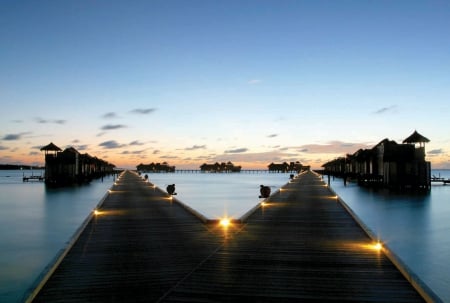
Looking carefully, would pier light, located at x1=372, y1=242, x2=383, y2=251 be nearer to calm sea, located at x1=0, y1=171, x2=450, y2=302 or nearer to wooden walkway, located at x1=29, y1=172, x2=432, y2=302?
wooden walkway, located at x1=29, y1=172, x2=432, y2=302

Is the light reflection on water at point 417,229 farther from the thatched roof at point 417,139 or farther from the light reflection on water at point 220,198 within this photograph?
the light reflection on water at point 220,198

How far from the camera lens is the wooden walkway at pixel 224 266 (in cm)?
820

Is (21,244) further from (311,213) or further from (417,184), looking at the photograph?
(417,184)

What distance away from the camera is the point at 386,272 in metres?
9.77

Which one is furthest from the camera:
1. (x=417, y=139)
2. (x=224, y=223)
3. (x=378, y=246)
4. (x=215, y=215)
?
(x=417, y=139)

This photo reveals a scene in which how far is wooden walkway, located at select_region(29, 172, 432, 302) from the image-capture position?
8.20 m

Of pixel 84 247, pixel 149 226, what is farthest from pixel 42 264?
pixel 84 247

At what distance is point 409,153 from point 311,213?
30.8 meters

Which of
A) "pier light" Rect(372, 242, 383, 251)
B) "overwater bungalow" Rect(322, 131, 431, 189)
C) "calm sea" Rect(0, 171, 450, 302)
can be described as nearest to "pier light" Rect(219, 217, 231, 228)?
"pier light" Rect(372, 242, 383, 251)

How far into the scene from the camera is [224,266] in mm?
10242

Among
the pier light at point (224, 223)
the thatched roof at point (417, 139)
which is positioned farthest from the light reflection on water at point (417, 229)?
the pier light at point (224, 223)

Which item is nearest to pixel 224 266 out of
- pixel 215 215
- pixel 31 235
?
pixel 31 235

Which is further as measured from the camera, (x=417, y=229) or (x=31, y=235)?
(x=417, y=229)

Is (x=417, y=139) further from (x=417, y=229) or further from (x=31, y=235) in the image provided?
(x=31, y=235)
